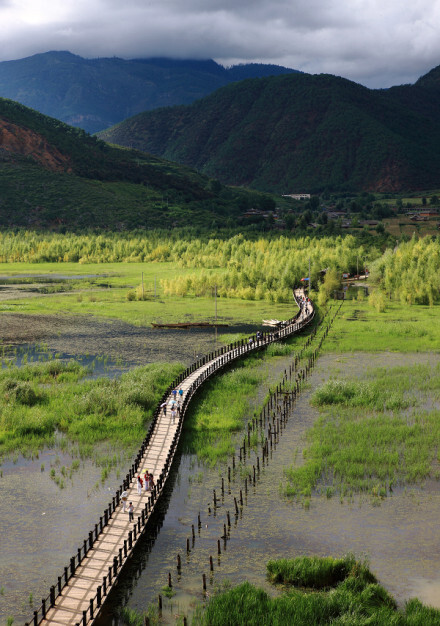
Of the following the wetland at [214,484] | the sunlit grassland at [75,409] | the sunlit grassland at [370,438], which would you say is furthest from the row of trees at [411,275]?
the sunlit grassland at [75,409]

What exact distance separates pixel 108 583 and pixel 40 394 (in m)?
27.0

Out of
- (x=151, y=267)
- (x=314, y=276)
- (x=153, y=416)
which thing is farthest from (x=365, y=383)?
(x=151, y=267)

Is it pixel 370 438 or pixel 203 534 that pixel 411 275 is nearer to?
pixel 370 438

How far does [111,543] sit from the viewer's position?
2736 centimetres

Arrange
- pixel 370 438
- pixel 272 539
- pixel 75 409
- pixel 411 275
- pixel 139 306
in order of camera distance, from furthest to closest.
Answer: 1. pixel 411 275
2. pixel 139 306
3. pixel 75 409
4. pixel 370 438
5. pixel 272 539

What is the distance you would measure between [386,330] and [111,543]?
5641cm

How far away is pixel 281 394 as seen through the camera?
2003 inches

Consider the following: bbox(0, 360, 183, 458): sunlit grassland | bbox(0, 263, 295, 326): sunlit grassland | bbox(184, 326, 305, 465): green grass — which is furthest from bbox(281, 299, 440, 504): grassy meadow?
bbox(0, 263, 295, 326): sunlit grassland

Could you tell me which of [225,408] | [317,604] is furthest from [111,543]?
[225,408]

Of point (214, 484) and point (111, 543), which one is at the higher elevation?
point (214, 484)

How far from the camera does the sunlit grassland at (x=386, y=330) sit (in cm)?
6950

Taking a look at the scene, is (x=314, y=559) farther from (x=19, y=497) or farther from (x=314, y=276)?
(x=314, y=276)

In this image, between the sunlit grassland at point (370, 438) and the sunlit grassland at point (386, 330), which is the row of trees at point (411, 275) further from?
the sunlit grassland at point (370, 438)

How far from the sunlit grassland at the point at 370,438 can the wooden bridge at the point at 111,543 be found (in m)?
7.35
